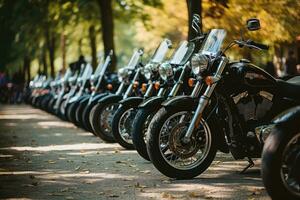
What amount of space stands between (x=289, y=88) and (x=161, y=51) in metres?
3.17

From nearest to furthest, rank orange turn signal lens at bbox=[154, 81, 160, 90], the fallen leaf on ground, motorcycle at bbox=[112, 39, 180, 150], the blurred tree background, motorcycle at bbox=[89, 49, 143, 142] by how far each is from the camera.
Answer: the fallen leaf on ground
orange turn signal lens at bbox=[154, 81, 160, 90]
motorcycle at bbox=[112, 39, 180, 150]
motorcycle at bbox=[89, 49, 143, 142]
the blurred tree background

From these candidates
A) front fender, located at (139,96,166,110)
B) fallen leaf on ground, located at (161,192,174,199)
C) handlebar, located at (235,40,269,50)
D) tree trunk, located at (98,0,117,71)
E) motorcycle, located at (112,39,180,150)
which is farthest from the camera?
tree trunk, located at (98,0,117,71)

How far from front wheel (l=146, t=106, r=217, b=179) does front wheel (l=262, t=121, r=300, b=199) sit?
171cm

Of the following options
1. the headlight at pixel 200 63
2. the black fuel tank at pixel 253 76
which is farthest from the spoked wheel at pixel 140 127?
the black fuel tank at pixel 253 76

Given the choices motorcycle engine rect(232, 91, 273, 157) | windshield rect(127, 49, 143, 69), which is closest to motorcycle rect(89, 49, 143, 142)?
windshield rect(127, 49, 143, 69)

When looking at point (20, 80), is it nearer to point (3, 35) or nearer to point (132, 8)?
point (3, 35)

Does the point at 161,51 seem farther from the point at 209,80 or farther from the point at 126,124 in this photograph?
the point at 209,80

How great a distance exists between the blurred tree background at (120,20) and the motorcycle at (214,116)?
8.34 ft

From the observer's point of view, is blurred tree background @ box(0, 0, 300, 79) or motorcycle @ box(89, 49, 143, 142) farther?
blurred tree background @ box(0, 0, 300, 79)

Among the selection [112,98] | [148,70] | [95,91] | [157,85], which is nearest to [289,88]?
[157,85]

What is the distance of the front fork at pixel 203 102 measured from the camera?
6266 mm

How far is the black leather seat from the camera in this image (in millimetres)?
6422

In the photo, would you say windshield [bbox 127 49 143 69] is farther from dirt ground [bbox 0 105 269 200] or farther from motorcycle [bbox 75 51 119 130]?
dirt ground [bbox 0 105 269 200]

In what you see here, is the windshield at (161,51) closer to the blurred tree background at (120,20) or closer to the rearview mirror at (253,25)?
the blurred tree background at (120,20)
